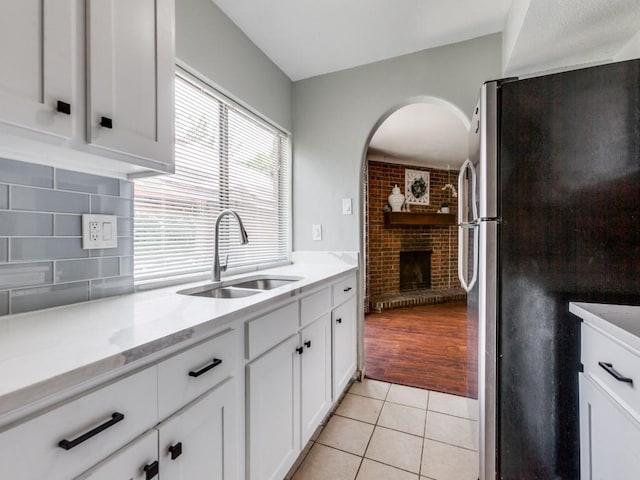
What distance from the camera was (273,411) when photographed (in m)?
1.22

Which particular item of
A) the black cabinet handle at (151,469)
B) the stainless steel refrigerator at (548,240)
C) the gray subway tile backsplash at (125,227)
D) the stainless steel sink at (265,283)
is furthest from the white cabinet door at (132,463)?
the stainless steel refrigerator at (548,240)

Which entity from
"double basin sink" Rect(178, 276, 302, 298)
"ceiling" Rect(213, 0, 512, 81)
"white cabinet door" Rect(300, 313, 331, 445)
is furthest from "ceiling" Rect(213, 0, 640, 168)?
"white cabinet door" Rect(300, 313, 331, 445)

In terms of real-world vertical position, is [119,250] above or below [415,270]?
above

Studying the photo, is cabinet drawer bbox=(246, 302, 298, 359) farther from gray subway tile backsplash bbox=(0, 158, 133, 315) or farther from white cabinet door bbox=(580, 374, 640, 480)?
white cabinet door bbox=(580, 374, 640, 480)

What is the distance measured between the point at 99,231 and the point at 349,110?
74.5 inches

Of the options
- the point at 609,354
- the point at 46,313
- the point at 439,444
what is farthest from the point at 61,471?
the point at 439,444

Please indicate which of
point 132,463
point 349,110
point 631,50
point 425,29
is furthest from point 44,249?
point 631,50

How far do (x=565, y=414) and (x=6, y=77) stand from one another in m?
2.03

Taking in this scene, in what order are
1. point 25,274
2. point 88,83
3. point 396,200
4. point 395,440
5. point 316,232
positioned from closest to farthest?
point 88,83, point 25,274, point 395,440, point 316,232, point 396,200

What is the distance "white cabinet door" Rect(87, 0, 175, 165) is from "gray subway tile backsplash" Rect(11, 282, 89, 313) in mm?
526

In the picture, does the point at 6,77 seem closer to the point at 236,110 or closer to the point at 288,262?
the point at 236,110

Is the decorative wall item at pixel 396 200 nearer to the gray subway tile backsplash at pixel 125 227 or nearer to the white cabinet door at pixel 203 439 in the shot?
the gray subway tile backsplash at pixel 125 227

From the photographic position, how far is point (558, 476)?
121 cm

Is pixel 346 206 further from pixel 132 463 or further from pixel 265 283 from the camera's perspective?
pixel 132 463
